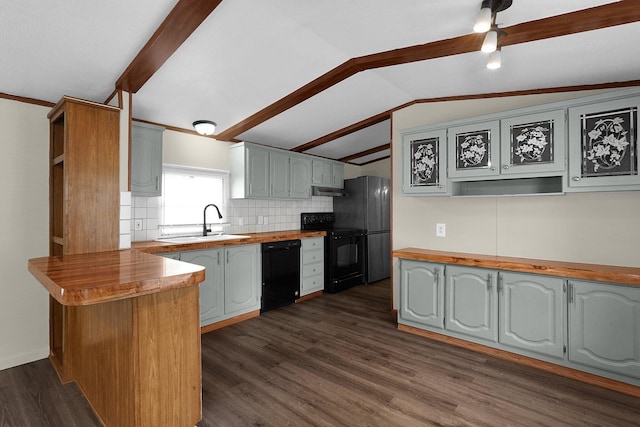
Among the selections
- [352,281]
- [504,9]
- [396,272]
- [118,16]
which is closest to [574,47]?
[504,9]

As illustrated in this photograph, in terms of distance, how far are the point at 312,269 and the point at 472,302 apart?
2220 millimetres

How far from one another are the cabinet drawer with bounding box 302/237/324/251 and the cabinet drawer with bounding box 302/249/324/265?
6cm

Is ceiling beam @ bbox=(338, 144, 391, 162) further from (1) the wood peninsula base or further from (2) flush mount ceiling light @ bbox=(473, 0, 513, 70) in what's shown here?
(1) the wood peninsula base

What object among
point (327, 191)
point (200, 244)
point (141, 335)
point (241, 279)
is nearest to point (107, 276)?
point (141, 335)

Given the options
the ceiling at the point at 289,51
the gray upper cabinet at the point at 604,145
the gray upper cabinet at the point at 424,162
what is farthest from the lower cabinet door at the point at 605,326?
the ceiling at the point at 289,51

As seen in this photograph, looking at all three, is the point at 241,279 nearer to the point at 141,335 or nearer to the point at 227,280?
the point at 227,280

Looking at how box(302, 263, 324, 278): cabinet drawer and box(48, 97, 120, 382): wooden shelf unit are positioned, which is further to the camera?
box(302, 263, 324, 278): cabinet drawer

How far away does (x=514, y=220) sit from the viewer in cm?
295

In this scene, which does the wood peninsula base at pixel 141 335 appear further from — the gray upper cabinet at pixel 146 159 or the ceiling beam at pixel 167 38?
the ceiling beam at pixel 167 38

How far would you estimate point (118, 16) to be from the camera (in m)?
1.84

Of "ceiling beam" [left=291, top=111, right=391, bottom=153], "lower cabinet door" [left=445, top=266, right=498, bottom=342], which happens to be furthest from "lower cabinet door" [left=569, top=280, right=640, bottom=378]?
"ceiling beam" [left=291, top=111, right=391, bottom=153]

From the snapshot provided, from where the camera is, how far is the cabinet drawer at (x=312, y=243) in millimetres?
4320

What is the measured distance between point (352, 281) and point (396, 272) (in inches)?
55.7

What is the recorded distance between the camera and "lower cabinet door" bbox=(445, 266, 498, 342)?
8.86 ft
